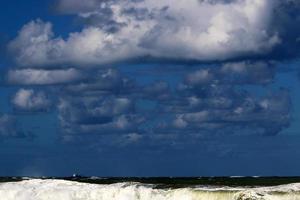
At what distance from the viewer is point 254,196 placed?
66.4m

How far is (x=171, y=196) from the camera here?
70812mm

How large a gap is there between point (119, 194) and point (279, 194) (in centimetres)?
1428

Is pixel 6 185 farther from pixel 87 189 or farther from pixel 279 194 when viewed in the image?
pixel 279 194

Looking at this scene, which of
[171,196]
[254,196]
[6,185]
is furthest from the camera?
[6,185]

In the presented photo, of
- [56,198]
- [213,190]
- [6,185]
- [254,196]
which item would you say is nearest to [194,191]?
[213,190]

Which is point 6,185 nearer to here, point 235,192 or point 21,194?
point 21,194

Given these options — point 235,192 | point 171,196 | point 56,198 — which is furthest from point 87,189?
point 235,192

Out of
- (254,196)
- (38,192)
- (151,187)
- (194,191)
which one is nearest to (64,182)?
(38,192)

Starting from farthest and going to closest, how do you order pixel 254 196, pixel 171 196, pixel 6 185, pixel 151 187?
pixel 6 185, pixel 151 187, pixel 171 196, pixel 254 196

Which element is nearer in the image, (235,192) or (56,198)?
(235,192)

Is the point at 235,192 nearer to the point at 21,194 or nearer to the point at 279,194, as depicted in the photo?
the point at 279,194

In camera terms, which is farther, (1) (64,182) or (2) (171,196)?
(1) (64,182)

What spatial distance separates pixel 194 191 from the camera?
7138 cm

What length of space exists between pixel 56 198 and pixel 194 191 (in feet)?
40.0
